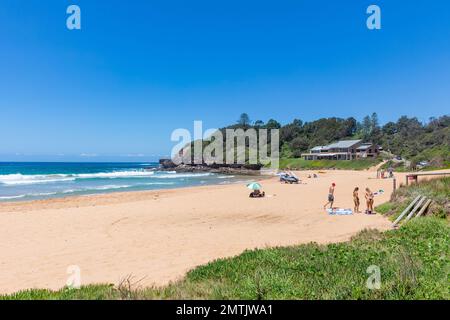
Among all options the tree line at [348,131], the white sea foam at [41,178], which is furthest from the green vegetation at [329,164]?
the white sea foam at [41,178]

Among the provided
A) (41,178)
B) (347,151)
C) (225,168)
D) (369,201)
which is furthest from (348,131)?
(369,201)

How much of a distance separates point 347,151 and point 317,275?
306ft

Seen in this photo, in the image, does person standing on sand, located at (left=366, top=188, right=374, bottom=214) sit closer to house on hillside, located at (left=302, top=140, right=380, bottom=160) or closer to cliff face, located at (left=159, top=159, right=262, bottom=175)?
cliff face, located at (left=159, top=159, right=262, bottom=175)

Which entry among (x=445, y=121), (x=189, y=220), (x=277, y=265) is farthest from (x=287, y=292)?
(x=445, y=121)

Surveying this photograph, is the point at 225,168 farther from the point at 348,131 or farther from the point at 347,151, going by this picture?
the point at 348,131

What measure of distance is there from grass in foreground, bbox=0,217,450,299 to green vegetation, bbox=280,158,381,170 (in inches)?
2760

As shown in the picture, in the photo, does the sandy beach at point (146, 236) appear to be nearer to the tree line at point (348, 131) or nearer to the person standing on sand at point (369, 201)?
the person standing on sand at point (369, 201)

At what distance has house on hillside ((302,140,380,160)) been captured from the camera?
90.9m

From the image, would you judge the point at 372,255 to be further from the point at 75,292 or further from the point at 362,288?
the point at 75,292

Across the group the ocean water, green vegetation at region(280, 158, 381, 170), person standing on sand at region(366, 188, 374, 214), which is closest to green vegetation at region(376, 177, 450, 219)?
person standing on sand at region(366, 188, 374, 214)

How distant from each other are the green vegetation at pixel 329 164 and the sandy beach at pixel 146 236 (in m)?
59.6

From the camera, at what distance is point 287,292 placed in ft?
16.8

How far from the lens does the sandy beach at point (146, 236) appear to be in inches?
341
